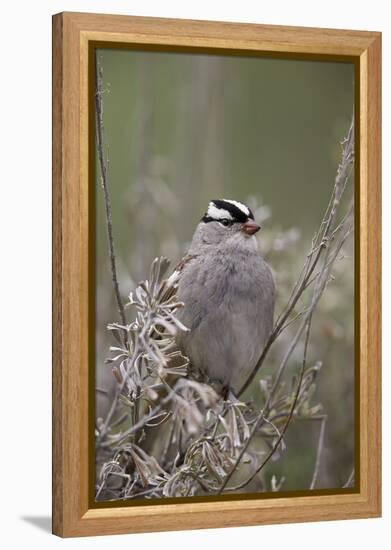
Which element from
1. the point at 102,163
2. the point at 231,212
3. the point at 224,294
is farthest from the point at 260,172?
the point at 102,163

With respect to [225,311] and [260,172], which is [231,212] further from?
[225,311]

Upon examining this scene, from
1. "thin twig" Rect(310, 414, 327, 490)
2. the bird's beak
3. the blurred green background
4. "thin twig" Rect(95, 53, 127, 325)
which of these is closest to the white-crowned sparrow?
the bird's beak

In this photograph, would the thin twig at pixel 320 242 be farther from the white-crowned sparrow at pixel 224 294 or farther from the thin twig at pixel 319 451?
the thin twig at pixel 319 451

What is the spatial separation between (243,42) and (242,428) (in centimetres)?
146

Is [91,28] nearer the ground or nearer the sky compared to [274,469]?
nearer the sky

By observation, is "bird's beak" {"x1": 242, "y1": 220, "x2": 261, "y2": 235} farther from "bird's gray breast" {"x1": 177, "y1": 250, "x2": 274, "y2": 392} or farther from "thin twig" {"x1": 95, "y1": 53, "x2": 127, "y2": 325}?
"thin twig" {"x1": 95, "y1": 53, "x2": 127, "y2": 325}

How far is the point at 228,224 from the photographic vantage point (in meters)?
5.12

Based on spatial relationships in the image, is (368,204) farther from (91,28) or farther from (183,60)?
(91,28)

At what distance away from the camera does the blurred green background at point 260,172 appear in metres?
5.17

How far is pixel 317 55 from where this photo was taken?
5.29 m

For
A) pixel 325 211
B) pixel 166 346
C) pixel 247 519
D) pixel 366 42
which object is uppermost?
pixel 366 42

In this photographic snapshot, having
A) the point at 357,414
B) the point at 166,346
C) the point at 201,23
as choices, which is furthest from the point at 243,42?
the point at 357,414

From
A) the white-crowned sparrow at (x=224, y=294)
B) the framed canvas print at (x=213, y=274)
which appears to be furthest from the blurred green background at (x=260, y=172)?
the white-crowned sparrow at (x=224, y=294)

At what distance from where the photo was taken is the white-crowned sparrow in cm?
508
